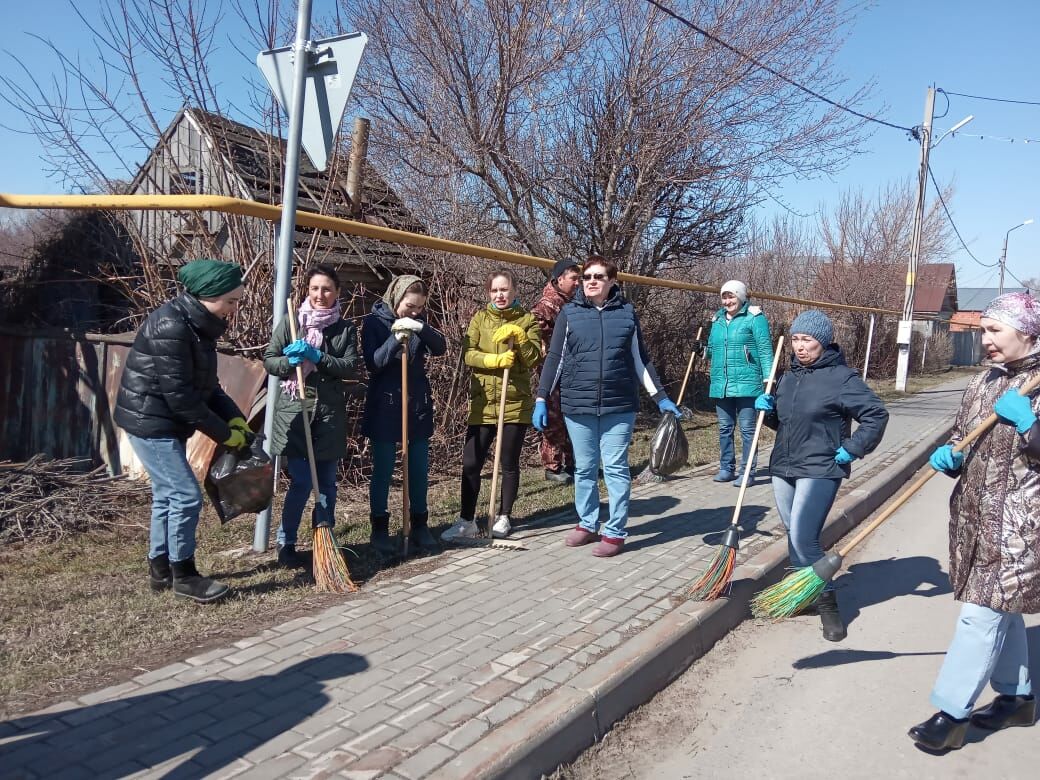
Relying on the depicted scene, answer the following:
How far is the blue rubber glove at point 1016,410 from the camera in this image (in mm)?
3039

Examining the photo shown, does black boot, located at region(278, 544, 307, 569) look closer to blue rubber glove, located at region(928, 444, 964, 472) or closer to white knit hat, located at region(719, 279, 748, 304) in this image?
blue rubber glove, located at region(928, 444, 964, 472)

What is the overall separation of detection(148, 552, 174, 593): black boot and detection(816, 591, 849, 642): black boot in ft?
11.7

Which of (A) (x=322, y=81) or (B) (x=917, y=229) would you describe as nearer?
(A) (x=322, y=81)

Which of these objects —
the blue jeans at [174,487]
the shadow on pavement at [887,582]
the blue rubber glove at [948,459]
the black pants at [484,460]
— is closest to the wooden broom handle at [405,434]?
the black pants at [484,460]

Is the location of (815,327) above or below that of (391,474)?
above

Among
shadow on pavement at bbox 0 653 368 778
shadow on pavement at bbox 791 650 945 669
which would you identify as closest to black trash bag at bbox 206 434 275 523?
shadow on pavement at bbox 0 653 368 778

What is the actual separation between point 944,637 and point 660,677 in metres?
1.85

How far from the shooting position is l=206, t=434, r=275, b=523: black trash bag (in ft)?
13.8

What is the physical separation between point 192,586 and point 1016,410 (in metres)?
3.82

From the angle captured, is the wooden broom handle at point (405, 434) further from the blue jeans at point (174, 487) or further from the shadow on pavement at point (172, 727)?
the shadow on pavement at point (172, 727)

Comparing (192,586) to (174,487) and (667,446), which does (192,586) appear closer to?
(174,487)

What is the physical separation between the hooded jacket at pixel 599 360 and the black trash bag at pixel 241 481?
190cm

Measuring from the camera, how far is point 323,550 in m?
4.48

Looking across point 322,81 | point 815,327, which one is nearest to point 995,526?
point 815,327
